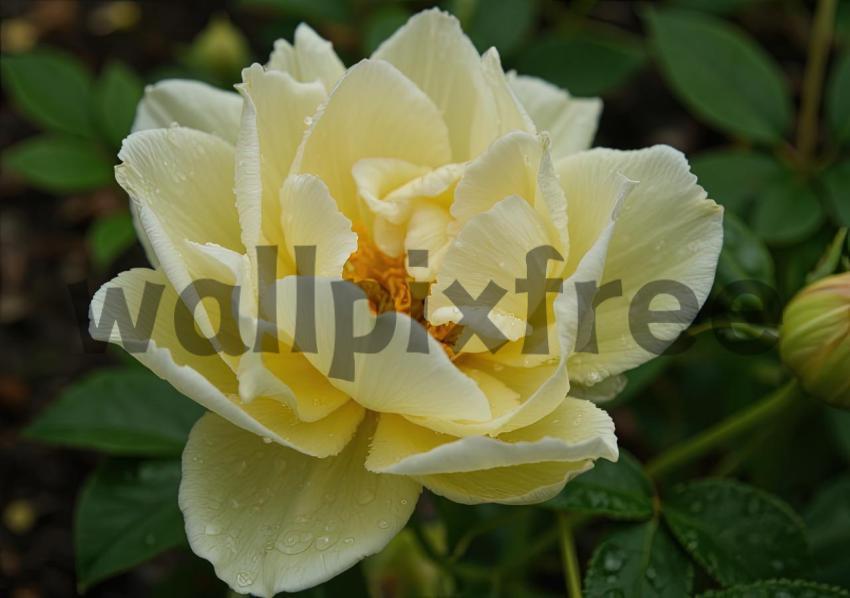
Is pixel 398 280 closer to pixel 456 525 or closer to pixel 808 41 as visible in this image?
pixel 456 525

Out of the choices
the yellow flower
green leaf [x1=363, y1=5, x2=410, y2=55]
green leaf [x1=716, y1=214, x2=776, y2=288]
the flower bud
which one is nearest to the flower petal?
the yellow flower

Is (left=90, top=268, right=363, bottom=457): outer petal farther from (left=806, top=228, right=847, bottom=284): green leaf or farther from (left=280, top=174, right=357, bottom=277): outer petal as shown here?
(left=806, top=228, right=847, bottom=284): green leaf

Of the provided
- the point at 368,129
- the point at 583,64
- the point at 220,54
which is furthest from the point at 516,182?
the point at 220,54

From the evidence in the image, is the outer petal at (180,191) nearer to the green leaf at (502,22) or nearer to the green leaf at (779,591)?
the green leaf at (779,591)

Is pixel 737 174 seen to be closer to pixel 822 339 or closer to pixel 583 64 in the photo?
pixel 583 64

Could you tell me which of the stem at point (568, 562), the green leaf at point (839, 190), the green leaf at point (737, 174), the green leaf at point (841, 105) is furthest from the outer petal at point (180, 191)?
the green leaf at point (841, 105)

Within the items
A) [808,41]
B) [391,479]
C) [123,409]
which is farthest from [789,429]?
[808,41]
